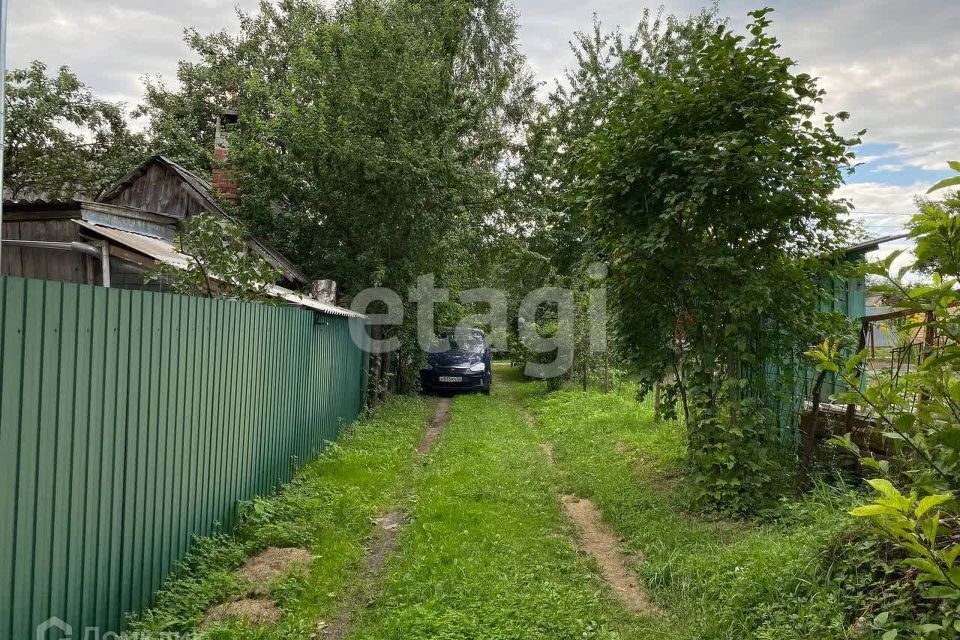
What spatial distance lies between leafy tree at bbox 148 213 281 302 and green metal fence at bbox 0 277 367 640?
733 millimetres

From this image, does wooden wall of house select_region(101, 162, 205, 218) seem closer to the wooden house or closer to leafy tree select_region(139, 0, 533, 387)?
leafy tree select_region(139, 0, 533, 387)

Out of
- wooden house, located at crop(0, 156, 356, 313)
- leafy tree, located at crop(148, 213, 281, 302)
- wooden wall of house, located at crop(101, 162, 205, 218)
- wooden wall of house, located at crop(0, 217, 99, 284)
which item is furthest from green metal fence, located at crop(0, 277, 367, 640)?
wooden wall of house, located at crop(101, 162, 205, 218)

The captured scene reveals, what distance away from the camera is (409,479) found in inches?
276

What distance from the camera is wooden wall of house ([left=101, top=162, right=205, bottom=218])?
37.2 ft

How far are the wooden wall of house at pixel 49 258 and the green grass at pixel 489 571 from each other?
4.23m

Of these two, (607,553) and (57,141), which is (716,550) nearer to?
(607,553)

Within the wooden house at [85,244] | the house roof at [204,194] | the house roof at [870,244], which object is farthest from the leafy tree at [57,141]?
the house roof at [870,244]

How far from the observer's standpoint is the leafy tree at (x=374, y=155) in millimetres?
10188

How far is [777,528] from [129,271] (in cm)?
700

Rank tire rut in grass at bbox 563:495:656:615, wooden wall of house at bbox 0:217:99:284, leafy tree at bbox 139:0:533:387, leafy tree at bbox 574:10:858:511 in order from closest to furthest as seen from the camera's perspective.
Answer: tire rut in grass at bbox 563:495:656:615 → leafy tree at bbox 574:10:858:511 → wooden wall of house at bbox 0:217:99:284 → leafy tree at bbox 139:0:533:387

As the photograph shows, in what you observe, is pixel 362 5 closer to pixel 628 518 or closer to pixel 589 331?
pixel 589 331

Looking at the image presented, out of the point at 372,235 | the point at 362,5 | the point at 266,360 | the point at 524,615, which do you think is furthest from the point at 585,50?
the point at 524,615

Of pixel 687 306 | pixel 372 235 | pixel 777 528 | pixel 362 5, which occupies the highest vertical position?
pixel 362 5

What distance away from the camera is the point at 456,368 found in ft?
49.1
